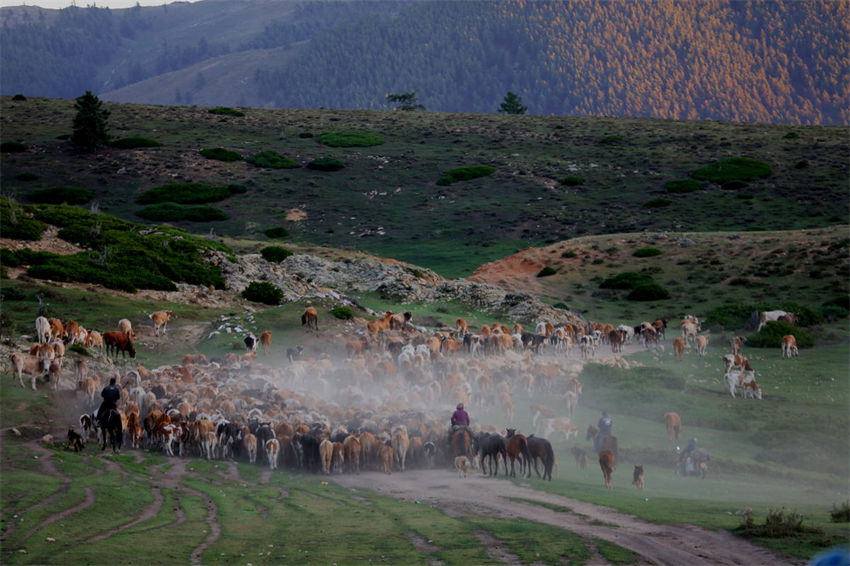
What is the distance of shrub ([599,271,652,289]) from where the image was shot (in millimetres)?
64562

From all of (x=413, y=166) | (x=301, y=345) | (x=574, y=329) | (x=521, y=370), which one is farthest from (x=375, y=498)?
(x=413, y=166)

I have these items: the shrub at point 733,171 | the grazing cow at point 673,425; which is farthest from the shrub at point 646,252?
the grazing cow at point 673,425

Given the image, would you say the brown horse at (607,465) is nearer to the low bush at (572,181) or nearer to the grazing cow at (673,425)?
the grazing cow at (673,425)

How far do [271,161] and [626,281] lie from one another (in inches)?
2015

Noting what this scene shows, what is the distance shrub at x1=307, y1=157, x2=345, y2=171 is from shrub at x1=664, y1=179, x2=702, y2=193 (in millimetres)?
36398

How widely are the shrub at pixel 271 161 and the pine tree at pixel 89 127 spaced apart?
16.6 meters

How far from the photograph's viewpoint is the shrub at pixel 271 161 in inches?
4013

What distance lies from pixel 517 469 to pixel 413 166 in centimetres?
8223

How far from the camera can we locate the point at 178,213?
84562mm

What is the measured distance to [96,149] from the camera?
10125 centimetres

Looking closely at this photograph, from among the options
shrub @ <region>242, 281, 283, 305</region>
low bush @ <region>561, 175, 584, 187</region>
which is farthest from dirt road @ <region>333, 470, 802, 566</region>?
low bush @ <region>561, 175, 584, 187</region>

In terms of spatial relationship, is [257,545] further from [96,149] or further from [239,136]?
[239,136]

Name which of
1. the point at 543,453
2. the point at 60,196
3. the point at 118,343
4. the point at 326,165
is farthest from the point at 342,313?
the point at 326,165

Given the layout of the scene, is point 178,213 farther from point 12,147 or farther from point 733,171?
point 733,171
